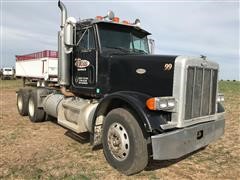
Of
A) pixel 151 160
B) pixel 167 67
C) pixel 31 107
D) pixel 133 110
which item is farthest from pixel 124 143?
pixel 31 107

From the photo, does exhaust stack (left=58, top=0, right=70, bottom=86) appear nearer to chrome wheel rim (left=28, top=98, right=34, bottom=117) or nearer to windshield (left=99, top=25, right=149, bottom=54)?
windshield (left=99, top=25, right=149, bottom=54)

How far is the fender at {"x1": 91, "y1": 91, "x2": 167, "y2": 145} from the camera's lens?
13.8 ft

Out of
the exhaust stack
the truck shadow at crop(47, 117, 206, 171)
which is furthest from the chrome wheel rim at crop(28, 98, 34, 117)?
the exhaust stack

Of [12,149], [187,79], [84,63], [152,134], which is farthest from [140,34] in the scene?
[12,149]

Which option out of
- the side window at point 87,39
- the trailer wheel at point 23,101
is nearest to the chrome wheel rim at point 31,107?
the trailer wheel at point 23,101

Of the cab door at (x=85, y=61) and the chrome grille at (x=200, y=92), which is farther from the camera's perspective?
the cab door at (x=85, y=61)

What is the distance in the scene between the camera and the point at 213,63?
503 cm

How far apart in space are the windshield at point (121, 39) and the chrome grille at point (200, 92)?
1.89 m

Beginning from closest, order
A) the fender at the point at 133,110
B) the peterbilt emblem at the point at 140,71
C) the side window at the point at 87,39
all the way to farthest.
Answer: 1. the fender at the point at 133,110
2. the peterbilt emblem at the point at 140,71
3. the side window at the point at 87,39

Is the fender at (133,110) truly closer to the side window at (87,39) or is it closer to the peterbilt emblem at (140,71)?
the peterbilt emblem at (140,71)

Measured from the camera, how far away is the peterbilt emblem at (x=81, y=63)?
6.27 metres

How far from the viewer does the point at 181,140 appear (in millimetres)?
4285

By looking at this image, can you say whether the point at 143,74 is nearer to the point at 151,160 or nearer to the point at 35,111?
the point at 151,160

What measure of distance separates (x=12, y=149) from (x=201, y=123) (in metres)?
4.01
